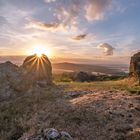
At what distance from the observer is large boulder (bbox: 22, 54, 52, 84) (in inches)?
1346

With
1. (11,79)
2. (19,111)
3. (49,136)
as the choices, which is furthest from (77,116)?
(11,79)

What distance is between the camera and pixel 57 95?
A: 27047 mm

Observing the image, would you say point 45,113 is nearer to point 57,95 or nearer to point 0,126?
point 0,126

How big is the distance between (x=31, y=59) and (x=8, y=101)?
41.7 ft

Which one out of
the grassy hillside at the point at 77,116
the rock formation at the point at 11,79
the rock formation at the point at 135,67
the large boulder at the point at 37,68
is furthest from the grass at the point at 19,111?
the rock formation at the point at 135,67

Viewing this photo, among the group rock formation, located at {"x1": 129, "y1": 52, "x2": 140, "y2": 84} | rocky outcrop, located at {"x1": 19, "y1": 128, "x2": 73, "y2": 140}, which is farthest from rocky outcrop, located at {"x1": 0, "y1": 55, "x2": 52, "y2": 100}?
rocky outcrop, located at {"x1": 19, "y1": 128, "x2": 73, "y2": 140}

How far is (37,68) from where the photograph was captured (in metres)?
36.6

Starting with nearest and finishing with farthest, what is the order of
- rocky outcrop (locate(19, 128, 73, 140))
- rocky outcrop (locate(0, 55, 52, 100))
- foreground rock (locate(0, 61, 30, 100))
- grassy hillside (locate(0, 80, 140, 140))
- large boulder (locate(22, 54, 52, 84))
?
rocky outcrop (locate(19, 128, 73, 140)) < grassy hillside (locate(0, 80, 140, 140)) < foreground rock (locate(0, 61, 30, 100)) < rocky outcrop (locate(0, 55, 52, 100)) < large boulder (locate(22, 54, 52, 84))

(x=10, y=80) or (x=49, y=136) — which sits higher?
(x=10, y=80)

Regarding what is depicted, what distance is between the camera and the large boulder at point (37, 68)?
34.2m

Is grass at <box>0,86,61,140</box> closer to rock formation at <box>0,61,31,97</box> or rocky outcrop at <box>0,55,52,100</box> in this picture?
rock formation at <box>0,61,31,97</box>

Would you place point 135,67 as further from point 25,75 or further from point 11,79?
point 11,79

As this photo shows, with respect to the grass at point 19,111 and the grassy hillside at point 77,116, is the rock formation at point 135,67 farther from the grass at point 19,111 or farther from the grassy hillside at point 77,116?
the grass at point 19,111

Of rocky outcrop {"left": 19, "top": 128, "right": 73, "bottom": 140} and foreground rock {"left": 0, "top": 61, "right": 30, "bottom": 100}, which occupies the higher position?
foreground rock {"left": 0, "top": 61, "right": 30, "bottom": 100}
